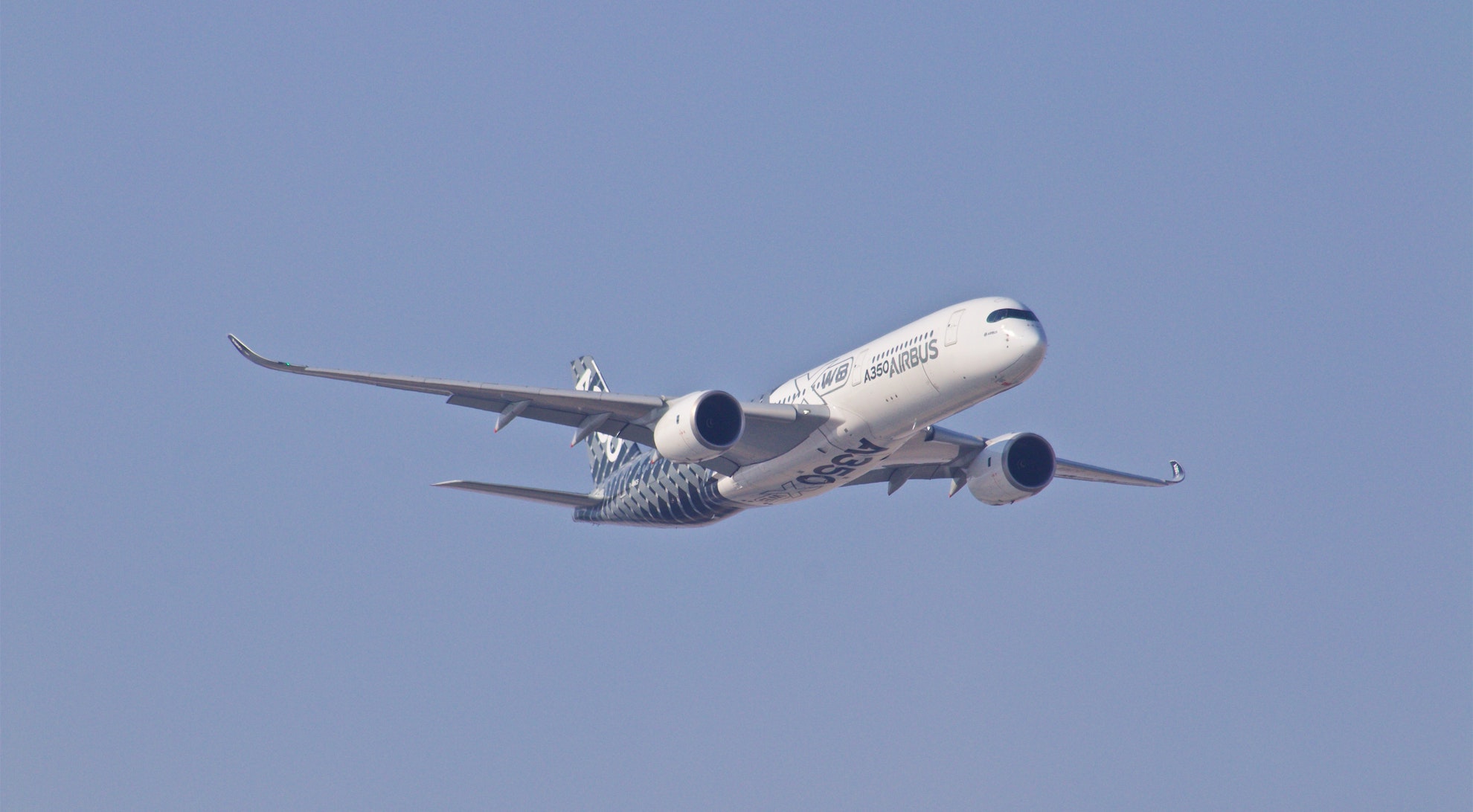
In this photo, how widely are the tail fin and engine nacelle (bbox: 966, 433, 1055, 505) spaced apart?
1143cm

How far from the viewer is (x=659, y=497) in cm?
4891

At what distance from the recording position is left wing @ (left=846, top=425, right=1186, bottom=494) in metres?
47.6

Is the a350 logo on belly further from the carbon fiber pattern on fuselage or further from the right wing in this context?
the carbon fiber pattern on fuselage

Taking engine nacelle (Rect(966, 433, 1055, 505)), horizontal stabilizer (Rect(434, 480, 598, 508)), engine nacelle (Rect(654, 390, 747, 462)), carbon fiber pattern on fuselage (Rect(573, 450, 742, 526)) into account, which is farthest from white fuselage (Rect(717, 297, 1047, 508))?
horizontal stabilizer (Rect(434, 480, 598, 508))

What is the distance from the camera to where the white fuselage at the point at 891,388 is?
39156 millimetres

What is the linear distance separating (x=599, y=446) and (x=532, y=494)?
19.8 feet

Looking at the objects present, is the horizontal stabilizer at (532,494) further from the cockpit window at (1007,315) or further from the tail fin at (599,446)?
the cockpit window at (1007,315)

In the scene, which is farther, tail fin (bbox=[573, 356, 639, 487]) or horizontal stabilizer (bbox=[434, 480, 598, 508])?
tail fin (bbox=[573, 356, 639, 487])

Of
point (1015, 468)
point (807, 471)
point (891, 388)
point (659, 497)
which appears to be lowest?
point (659, 497)

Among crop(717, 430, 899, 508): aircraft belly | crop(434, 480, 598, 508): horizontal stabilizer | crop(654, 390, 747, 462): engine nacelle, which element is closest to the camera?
crop(654, 390, 747, 462): engine nacelle

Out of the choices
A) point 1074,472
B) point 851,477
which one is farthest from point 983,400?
point 1074,472

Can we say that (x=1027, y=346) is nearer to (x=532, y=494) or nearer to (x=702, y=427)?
(x=702, y=427)

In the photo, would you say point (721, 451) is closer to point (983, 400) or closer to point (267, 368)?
point (983, 400)

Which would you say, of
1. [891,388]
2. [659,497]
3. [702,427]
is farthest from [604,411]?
[891,388]
